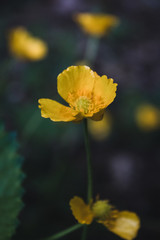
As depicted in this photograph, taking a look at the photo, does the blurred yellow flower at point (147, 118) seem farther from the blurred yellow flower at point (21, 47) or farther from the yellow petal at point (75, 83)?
the yellow petal at point (75, 83)

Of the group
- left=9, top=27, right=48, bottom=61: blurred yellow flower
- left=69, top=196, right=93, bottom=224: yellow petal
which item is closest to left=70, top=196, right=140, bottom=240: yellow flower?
left=69, top=196, right=93, bottom=224: yellow petal

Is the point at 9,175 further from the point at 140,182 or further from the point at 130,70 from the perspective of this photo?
the point at 130,70

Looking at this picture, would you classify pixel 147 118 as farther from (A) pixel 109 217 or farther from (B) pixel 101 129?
(A) pixel 109 217

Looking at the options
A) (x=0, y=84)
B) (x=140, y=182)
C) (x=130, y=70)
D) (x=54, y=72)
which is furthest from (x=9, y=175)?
(x=130, y=70)

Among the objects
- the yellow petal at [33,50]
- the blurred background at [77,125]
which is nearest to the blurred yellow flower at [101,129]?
the blurred background at [77,125]

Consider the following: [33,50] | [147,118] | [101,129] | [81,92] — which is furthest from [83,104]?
[147,118]

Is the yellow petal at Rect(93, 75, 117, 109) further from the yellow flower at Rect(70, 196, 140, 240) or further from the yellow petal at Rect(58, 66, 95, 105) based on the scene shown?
the yellow flower at Rect(70, 196, 140, 240)
